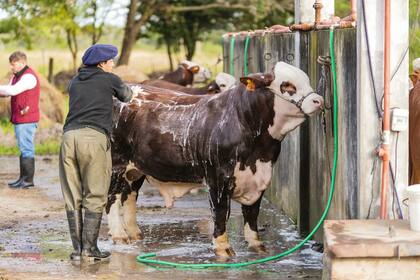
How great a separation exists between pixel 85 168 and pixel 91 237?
652 mm

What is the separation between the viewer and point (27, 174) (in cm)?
1605

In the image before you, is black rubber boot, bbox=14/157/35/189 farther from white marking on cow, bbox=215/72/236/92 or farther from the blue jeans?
white marking on cow, bbox=215/72/236/92

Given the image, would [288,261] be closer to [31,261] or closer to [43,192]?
[31,261]

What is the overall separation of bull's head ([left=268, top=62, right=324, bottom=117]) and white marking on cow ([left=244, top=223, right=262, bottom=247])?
1479 mm

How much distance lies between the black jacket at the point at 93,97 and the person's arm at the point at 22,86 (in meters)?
5.18

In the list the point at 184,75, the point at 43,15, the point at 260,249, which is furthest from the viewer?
the point at 43,15

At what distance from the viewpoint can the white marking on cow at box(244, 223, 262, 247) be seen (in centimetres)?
1088

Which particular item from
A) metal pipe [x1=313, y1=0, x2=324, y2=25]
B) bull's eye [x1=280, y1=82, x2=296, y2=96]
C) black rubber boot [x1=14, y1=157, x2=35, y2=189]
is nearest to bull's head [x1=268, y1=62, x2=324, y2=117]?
bull's eye [x1=280, y1=82, x2=296, y2=96]

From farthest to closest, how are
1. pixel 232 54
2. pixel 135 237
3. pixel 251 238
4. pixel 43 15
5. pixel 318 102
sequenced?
pixel 43 15 → pixel 232 54 → pixel 135 237 → pixel 251 238 → pixel 318 102

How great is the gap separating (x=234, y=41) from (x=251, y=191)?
7385mm

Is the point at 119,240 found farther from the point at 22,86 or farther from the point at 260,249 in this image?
the point at 22,86

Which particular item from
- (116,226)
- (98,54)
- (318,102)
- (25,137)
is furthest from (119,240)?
(25,137)

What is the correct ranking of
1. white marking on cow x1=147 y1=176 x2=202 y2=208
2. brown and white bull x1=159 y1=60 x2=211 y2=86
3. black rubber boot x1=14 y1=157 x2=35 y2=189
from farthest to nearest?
brown and white bull x1=159 y1=60 x2=211 y2=86, black rubber boot x1=14 y1=157 x2=35 y2=189, white marking on cow x1=147 y1=176 x2=202 y2=208

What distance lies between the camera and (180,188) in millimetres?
11391
